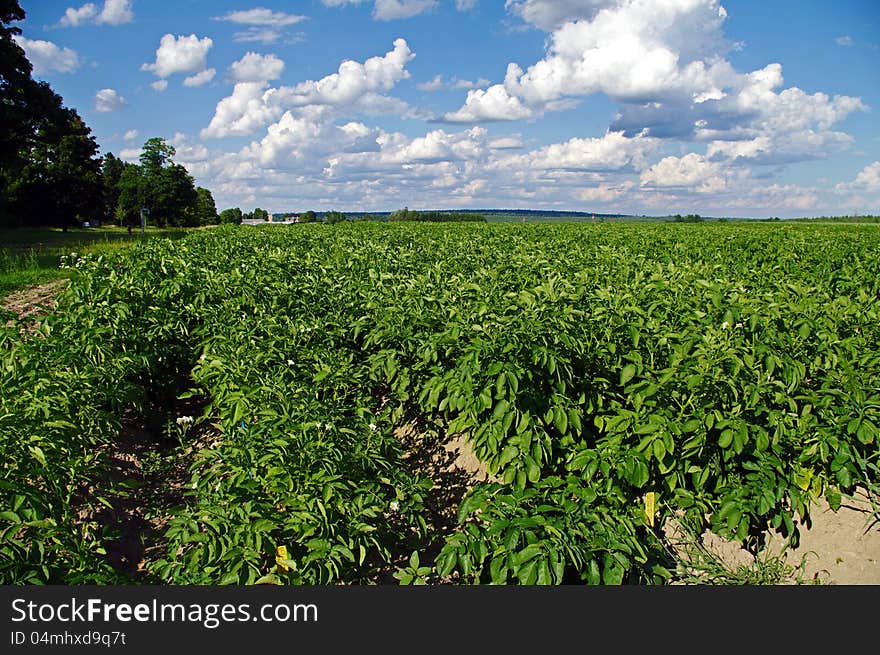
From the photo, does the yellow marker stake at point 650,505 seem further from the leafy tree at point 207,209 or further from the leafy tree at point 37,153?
the leafy tree at point 207,209

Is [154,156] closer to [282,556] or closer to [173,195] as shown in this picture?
[173,195]

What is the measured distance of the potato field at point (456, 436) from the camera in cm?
262

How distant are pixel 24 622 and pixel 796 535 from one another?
344cm

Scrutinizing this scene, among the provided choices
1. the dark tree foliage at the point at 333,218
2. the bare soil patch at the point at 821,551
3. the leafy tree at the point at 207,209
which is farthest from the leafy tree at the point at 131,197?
the bare soil patch at the point at 821,551

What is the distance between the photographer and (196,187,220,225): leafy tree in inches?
3024

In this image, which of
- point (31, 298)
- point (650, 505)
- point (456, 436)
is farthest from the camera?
point (31, 298)

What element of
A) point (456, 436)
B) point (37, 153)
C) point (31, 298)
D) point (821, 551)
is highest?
point (37, 153)

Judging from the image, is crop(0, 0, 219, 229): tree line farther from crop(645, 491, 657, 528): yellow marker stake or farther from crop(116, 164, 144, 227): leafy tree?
crop(645, 491, 657, 528): yellow marker stake

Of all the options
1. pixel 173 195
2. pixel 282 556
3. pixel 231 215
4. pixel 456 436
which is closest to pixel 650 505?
pixel 456 436

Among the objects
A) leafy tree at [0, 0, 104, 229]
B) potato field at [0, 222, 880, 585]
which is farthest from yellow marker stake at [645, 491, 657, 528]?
leafy tree at [0, 0, 104, 229]

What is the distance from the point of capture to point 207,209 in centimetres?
8112

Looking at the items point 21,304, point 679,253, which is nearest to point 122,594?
point 21,304

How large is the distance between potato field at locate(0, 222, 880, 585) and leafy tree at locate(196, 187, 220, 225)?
250 feet

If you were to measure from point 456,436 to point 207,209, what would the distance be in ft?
276
